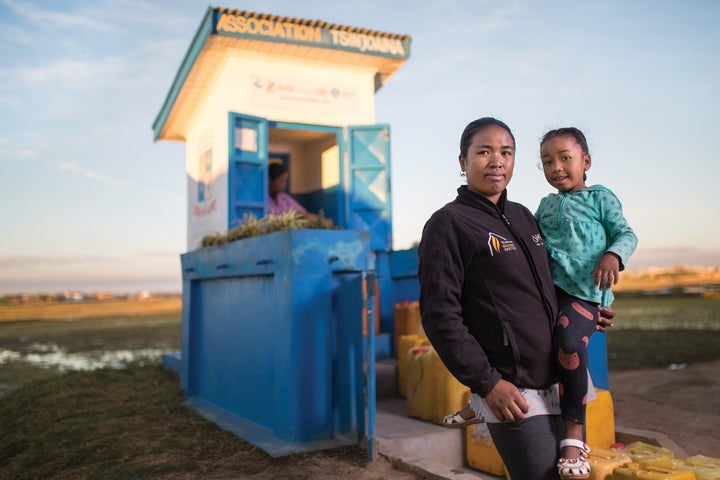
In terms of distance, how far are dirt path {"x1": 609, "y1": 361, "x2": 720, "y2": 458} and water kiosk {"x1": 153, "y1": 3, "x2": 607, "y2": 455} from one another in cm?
87

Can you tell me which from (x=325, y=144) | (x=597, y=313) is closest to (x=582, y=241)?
(x=597, y=313)

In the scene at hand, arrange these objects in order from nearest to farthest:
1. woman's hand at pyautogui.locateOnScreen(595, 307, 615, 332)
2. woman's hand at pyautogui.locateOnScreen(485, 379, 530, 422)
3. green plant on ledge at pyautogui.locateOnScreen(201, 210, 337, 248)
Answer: woman's hand at pyautogui.locateOnScreen(485, 379, 530, 422) → woman's hand at pyautogui.locateOnScreen(595, 307, 615, 332) → green plant on ledge at pyautogui.locateOnScreen(201, 210, 337, 248)

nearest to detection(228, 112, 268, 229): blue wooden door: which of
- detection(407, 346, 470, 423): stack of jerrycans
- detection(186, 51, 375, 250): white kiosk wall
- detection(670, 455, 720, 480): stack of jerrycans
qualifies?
detection(186, 51, 375, 250): white kiosk wall

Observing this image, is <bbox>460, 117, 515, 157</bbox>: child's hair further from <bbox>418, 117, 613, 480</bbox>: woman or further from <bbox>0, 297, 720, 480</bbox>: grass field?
<bbox>0, 297, 720, 480</bbox>: grass field

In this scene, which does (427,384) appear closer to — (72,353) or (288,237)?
(288,237)

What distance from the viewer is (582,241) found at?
2215 mm

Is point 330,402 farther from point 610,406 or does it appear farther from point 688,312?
point 688,312

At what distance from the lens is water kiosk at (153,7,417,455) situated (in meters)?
4.58

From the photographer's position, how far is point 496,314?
188 centimetres

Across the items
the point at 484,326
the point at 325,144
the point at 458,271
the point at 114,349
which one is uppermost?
the point at 325,144

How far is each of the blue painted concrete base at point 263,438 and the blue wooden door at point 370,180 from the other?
3821mm

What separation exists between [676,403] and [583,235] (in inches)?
212

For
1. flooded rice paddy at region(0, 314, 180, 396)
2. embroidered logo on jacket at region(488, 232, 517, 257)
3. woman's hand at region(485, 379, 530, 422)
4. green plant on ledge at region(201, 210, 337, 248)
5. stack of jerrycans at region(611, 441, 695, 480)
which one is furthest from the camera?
flooded rice paddy at region(0, 314, 180, 396)

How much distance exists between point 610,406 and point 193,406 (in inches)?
160
